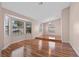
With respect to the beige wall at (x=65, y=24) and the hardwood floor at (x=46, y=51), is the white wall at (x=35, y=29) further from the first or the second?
the hardwood floor at (x=46, y=51)

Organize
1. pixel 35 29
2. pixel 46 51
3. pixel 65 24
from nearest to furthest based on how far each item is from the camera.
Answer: pixel 46 51
pixel 65 24
pixel 35 29

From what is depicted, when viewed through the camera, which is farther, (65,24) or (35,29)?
(35,29)

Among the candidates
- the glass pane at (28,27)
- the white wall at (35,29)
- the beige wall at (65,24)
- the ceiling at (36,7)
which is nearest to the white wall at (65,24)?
the beige wall at (65,24)

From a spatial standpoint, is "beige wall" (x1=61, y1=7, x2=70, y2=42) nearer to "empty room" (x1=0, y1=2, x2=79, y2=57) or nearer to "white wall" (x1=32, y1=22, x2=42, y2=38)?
"empty room" (x1=0, y1=2, x2=79, y2=57)

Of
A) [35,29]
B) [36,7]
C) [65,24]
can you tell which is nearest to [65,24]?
[65,24]

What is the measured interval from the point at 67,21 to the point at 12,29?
266cm

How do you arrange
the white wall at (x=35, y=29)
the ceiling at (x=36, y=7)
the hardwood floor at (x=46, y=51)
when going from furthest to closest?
the white wall at (x=35, y=29) < the ceiling at (x=36, y=7) < the hardwood floor at (x=46, y=51)

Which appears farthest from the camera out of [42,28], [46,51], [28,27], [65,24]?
[28,27]

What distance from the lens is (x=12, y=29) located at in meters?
4.85

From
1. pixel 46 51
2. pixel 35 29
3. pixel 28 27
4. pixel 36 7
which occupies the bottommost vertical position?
pixel 46 51

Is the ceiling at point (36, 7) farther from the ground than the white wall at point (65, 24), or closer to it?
farther from the ground

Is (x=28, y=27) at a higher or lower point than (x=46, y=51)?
higher

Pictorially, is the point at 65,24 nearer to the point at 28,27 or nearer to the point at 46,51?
the point at 46,51

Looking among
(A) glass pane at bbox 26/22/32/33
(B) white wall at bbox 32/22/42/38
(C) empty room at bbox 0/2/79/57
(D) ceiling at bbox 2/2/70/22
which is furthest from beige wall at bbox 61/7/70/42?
(A) glass pane at bbox 26/22/32/33
